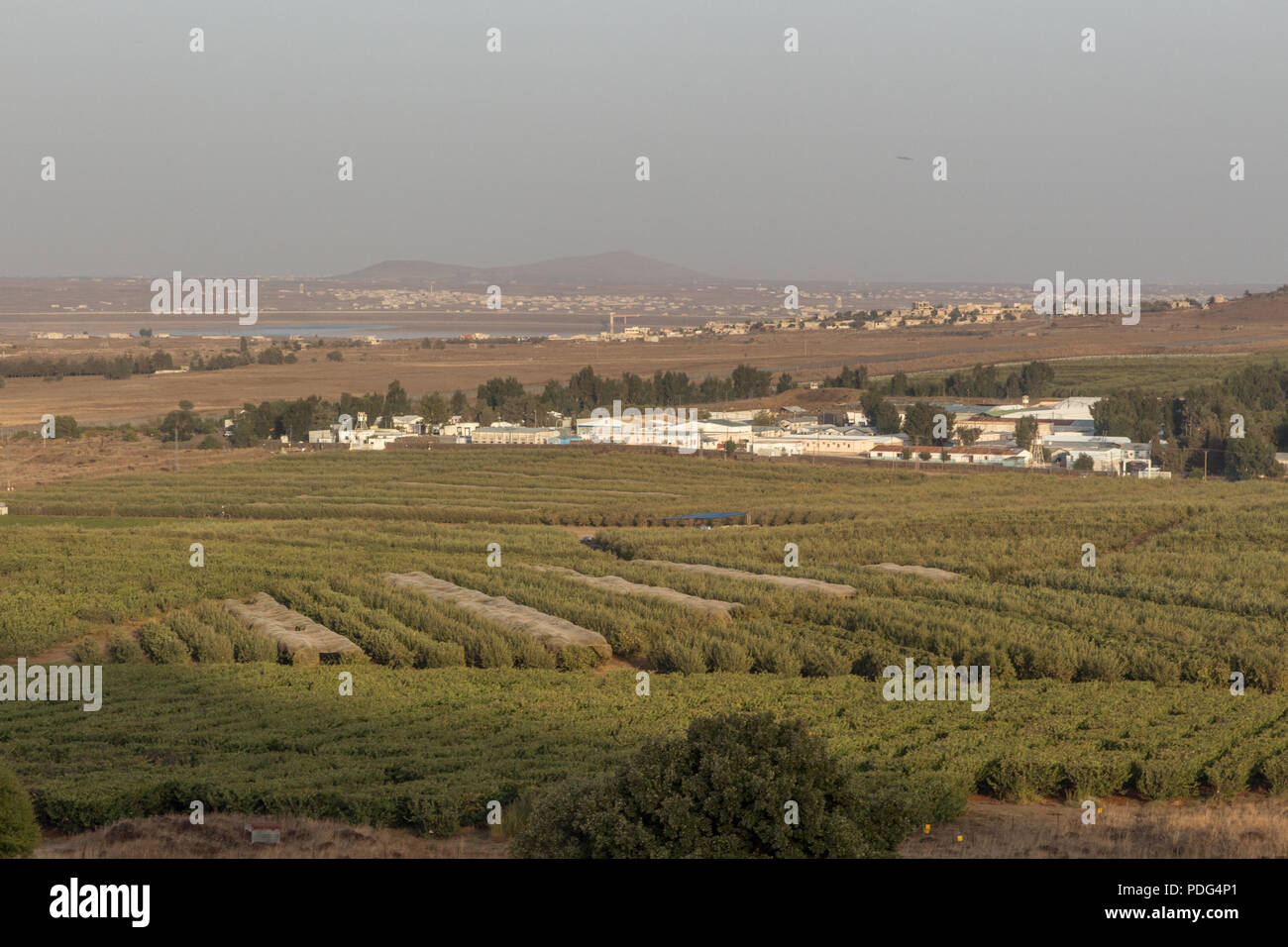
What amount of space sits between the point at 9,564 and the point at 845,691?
23494 millimetres

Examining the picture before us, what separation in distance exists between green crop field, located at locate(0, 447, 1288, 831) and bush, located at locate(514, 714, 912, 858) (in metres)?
2.57

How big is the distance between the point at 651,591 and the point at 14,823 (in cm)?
1917

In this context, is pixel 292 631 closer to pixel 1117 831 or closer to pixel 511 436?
pixel 1117 831

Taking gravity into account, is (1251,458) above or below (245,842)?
Result: above

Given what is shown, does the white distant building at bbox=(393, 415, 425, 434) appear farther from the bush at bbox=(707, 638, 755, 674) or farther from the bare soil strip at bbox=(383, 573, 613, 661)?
the bush at bbox=(707, 638, 755, 674)

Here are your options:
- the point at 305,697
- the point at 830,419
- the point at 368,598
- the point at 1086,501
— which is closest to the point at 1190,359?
the point at 830,419

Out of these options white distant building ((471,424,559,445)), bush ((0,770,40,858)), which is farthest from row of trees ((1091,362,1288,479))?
bush ((0,770,40,858))

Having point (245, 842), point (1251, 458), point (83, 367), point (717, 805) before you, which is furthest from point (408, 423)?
point (717, 805)

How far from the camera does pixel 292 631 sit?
24.2 meters

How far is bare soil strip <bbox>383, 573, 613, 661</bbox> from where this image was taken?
22812 millimetres

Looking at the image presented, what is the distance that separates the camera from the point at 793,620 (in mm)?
25391

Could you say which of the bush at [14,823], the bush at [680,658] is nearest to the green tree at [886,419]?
the bush at [680,658]

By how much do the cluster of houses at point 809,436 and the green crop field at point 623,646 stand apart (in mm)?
14611

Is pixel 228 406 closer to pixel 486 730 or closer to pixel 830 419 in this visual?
pixel 830 419
